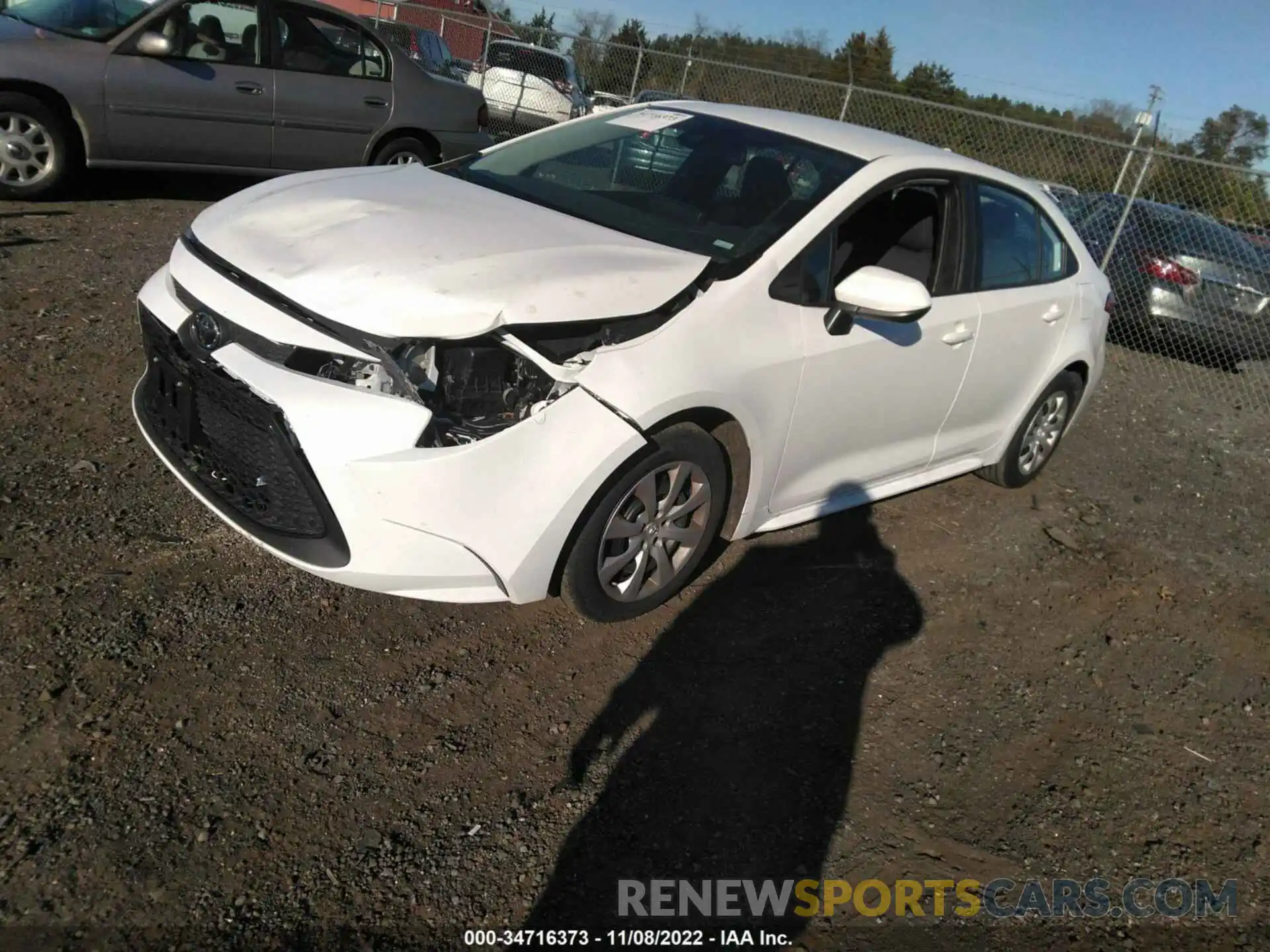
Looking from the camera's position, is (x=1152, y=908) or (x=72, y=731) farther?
(x=1152, y=908)

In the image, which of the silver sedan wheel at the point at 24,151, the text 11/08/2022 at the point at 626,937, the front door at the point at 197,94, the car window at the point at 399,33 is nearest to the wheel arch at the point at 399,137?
the front door at the point at 197,94

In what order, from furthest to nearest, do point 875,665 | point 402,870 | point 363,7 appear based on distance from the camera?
point 363,7, point 875,665, point 402,870

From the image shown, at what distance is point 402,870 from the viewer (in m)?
2.40

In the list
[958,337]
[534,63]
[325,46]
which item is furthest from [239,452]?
[534,63]

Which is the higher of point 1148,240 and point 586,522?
point 1148,240

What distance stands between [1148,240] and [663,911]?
31.1 ft

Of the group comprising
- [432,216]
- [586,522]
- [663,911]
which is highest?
[432,216]

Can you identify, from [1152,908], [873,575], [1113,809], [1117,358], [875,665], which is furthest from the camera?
[1117,358]

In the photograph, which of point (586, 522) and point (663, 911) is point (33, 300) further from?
point (663, 911)

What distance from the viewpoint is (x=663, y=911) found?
2475 millimetres

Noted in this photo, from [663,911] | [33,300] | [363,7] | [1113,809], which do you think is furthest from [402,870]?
[363,7]

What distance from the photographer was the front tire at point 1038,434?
520 cm

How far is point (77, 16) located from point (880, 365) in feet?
21.9

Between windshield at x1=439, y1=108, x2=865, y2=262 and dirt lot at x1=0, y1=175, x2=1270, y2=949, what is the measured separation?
4.51ft
